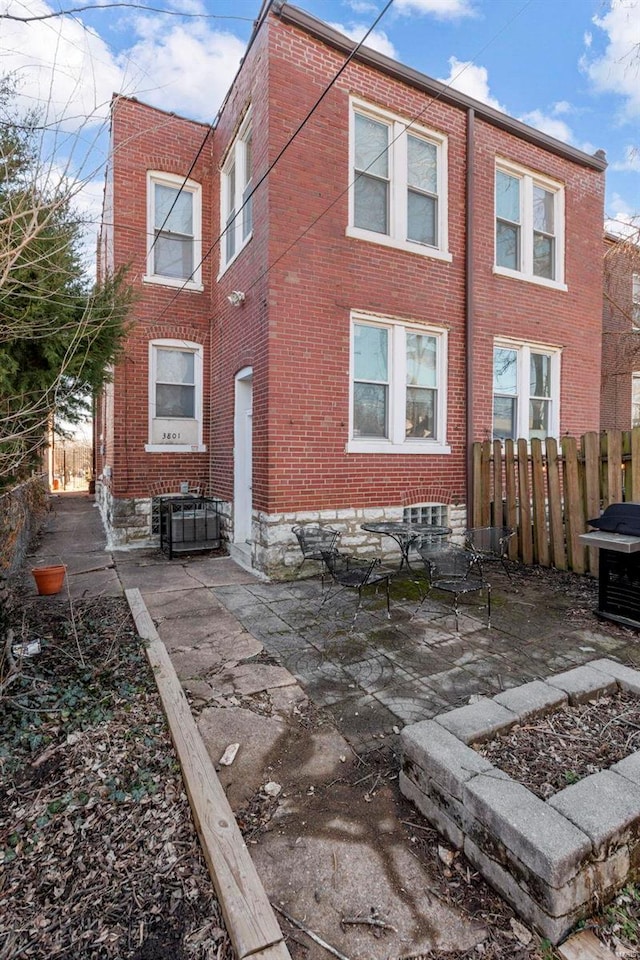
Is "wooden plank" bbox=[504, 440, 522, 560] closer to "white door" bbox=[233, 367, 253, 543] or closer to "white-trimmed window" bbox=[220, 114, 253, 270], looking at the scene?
"white door" bbox=[233, 367, 253, 543]

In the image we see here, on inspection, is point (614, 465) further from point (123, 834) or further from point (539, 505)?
point (123, 834)

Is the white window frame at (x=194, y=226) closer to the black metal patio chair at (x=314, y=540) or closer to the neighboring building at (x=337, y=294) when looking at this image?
the neighboring building at (x=337, y=294)

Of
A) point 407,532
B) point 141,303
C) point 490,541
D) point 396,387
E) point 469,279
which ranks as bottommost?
point 490,541

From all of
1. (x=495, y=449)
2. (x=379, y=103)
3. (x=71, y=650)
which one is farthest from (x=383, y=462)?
(x=379, y=103)

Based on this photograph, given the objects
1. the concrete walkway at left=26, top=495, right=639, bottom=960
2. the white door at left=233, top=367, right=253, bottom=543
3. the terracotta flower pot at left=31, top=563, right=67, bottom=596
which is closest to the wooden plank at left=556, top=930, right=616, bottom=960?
the concrete walkway at left=26, top=495, right=639, bottom=960

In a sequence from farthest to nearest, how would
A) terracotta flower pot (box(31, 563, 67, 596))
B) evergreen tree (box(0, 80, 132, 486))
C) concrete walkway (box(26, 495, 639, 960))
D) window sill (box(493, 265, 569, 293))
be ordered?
window sill (box(493, 265, 569, 293)), terracotta flower pot (box(31, 563, 67, 596)), evergreen tree (box(0, 80, 132, 486)), concrete walkway (box(26, 495, 639, 960))

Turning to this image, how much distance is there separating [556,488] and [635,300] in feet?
32.4

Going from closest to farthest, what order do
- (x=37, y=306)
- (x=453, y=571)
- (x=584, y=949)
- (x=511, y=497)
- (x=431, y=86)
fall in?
1. (x=584, y=949)
2. (x=37, y=306)
3. (x=453, y=571)
4. (x=511, y=497)
5. (x=431, y=86)

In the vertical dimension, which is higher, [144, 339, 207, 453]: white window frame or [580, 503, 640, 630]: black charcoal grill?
[144, 339, 207, 453]: white window frame

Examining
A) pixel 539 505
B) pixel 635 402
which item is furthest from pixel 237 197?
pixel 635 402

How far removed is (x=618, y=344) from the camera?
41.8ft

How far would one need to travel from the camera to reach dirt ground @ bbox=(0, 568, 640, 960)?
1605 millimetres

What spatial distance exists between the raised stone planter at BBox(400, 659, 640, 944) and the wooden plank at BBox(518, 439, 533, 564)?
4791 millimetres

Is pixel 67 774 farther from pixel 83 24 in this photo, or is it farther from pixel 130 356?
pixel 130 356
